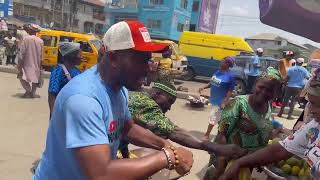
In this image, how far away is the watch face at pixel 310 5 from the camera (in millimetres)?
2972

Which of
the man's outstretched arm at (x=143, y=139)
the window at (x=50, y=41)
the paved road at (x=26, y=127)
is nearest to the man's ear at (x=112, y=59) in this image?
the man's outstretched arm at (x=143, y=139)

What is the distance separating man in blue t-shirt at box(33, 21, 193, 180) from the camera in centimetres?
158

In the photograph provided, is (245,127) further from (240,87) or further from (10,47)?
(10,47)

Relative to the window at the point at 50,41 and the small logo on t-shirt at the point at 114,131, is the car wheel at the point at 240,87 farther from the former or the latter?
the small logo on t-shirt at the point at 114,131

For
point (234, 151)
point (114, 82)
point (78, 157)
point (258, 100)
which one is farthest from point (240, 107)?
point (78, 157)

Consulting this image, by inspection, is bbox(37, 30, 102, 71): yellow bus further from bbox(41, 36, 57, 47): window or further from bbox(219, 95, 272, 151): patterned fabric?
bbox(219, 95, 272, 151): patterned fabric

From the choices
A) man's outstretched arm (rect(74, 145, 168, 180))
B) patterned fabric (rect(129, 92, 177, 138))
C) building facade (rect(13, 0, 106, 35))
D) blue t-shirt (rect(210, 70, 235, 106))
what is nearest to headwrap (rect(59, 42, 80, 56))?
patterned fabric (rect(129, 92, 177, 138))

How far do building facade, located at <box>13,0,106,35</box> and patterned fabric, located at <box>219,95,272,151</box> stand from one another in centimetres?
→ 5593

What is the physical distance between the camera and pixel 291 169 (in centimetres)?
303

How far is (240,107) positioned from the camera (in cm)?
329

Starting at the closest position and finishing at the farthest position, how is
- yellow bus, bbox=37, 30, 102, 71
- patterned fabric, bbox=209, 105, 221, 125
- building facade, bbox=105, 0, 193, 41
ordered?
patterned fabric, bbox=209, 105, 221, 125 < yellow bus, bbox=37, 30, 102, 71 < building facade, bbox=105, 0, 193, 41

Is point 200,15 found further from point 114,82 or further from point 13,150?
point 114,82

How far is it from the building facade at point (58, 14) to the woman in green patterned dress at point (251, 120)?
5592 centimetres

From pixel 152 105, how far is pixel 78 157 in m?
1.26
